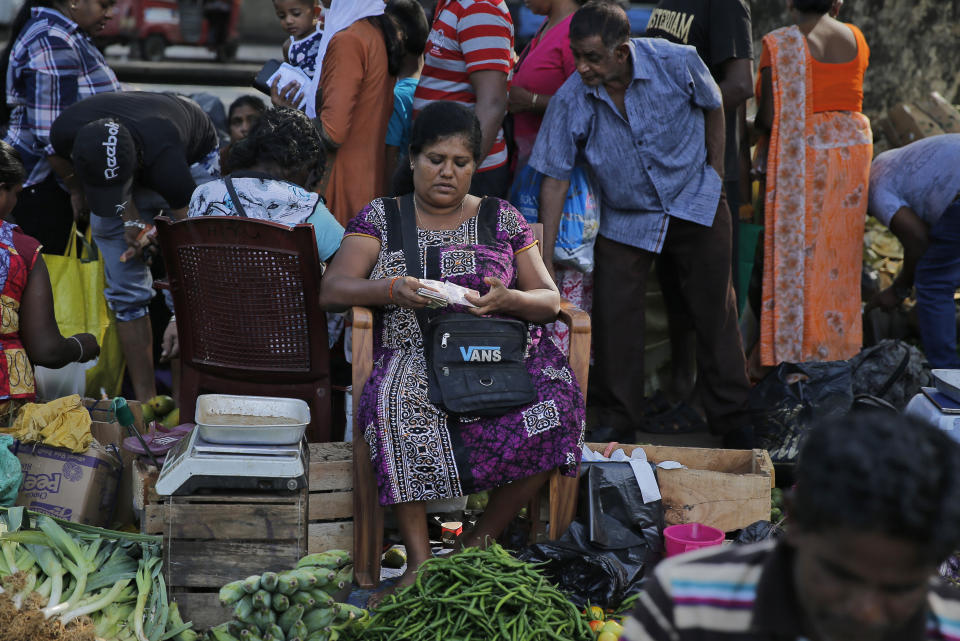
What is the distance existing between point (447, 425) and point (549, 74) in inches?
76.6

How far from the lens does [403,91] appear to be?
15.6 feet

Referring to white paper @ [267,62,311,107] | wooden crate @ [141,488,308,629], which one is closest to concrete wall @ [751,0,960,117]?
white paper @ [267,62,311,107]

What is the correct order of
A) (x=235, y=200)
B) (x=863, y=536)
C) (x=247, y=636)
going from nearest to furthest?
1. (x=863, y=536)
2. (x=247, y=636)
3. (x=235, y=200)

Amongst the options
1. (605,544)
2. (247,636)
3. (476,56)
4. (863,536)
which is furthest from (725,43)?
(863,536)

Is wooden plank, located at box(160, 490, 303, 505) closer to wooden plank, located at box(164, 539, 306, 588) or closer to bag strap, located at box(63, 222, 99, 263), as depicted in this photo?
wooden plank, located at box(164, 539, 306, 588)

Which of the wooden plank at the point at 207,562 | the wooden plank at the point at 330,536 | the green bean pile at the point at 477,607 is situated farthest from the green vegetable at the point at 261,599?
the wooden plank at the point at 330,536

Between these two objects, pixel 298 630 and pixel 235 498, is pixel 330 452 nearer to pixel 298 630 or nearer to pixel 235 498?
pixel 235 498

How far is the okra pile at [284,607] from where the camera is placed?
8.45 ft

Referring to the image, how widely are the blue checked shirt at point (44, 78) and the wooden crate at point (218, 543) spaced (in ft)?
8.02

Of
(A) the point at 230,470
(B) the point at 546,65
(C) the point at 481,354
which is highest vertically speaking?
(B) the point at 546,65

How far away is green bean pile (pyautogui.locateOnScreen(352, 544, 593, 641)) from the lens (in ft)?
8.64

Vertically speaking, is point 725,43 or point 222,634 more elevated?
point 725,43

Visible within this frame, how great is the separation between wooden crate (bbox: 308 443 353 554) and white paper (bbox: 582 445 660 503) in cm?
89

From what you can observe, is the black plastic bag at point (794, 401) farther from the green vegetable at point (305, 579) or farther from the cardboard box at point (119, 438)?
the cardboard box at point (119, 438)
